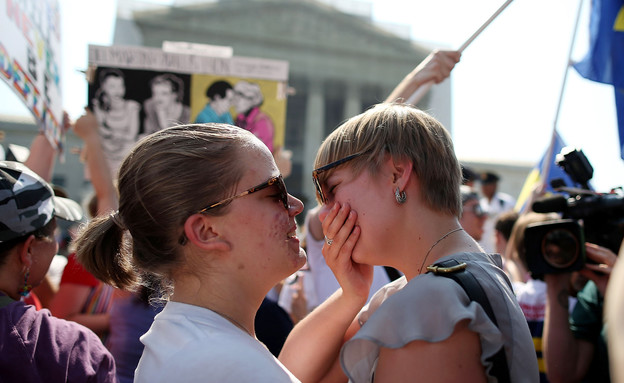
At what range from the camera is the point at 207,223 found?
5.40 feet

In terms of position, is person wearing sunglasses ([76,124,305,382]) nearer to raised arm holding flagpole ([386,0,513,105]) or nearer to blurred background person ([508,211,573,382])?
raised arm holding flagpole ([386,0,513,105])

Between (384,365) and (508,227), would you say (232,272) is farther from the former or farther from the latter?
(508,227)

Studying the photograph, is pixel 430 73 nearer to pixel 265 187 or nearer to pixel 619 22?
pixel 619 22

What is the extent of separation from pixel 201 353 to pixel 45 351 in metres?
0.87

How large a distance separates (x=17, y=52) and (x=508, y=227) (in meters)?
3.85

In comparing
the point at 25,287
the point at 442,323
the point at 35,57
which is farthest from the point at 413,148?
the point at 35,57

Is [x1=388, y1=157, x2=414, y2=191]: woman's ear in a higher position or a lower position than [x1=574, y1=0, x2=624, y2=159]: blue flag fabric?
lower

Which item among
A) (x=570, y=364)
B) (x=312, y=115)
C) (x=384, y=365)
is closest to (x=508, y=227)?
(x=570, y=364)

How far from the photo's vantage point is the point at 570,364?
3150 millimetres

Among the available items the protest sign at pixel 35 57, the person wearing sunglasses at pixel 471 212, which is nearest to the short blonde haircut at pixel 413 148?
the protest sign at pixel 35 57

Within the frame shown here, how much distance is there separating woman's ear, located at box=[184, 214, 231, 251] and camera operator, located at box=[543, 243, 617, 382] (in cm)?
228

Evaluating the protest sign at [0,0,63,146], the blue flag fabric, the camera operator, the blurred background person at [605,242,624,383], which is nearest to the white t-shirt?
the blurred background person at [605,242,624,383]

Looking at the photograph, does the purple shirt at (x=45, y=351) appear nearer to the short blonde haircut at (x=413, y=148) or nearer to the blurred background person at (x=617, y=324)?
the short blonde haircut at (x=413, y=148)

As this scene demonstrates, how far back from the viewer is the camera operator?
10.3ft
